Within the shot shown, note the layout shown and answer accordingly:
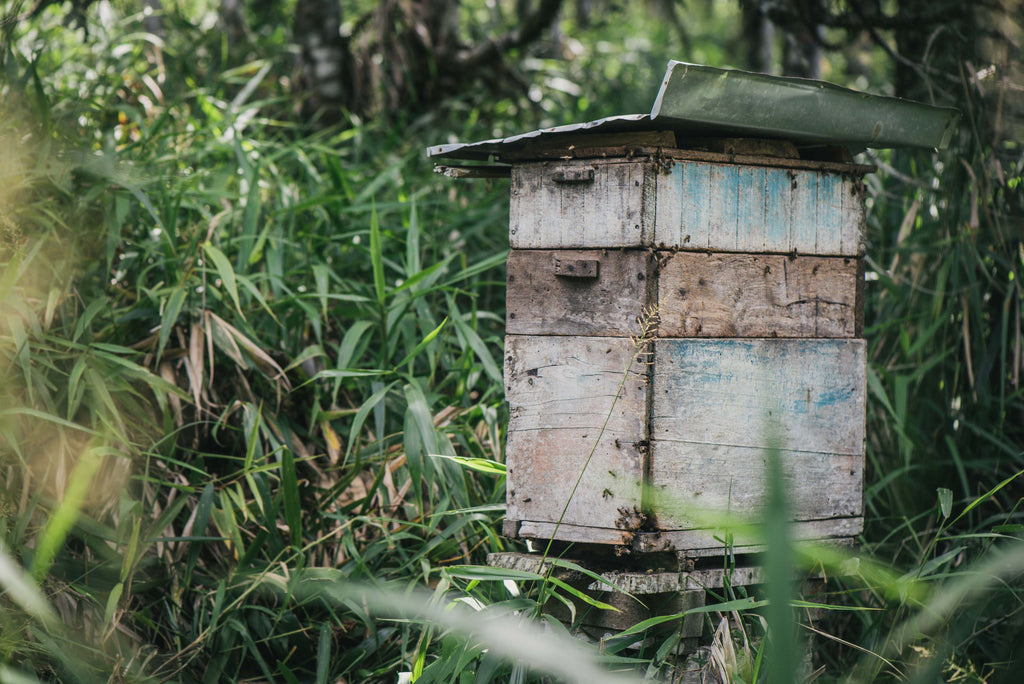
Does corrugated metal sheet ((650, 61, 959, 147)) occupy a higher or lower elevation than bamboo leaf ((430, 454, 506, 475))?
higher

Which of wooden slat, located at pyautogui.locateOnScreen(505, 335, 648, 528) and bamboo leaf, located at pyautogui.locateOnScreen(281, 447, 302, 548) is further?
bamboo leaf, located at pyautogui.locateOnScreen(281, 447, 302, 548)

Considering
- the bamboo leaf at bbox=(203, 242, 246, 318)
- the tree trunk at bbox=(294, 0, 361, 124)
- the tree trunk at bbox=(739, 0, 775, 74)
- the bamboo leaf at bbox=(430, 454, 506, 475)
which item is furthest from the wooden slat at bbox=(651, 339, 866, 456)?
the tree trunk at bbox=(739, 0, 775, 74)

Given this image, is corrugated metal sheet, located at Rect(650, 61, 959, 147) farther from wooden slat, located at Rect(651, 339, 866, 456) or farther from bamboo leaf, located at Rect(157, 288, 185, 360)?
bamboo leaf, located at Rect(157, 288, 185, 360)

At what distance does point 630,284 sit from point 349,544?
43.8 inches

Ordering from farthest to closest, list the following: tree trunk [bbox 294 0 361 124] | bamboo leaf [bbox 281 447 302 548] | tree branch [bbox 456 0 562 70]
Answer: tree trunk [bbox 294 0 361 124] → tree branch [bbox 456 0 562 70] → bamboo leaf [bbox 281 447 302 548]

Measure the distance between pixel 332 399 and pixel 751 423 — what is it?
1.46 metres

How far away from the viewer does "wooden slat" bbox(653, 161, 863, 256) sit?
2.03 meters

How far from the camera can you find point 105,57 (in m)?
3.86

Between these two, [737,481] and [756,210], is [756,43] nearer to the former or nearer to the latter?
[756,210]

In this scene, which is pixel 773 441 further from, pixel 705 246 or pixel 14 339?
pixel 14 339

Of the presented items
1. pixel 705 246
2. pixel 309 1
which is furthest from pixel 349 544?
pixel 309 1

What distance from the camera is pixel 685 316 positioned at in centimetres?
204

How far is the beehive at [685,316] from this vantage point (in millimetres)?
1990

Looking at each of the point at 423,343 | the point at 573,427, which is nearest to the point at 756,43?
the point at 423,343
